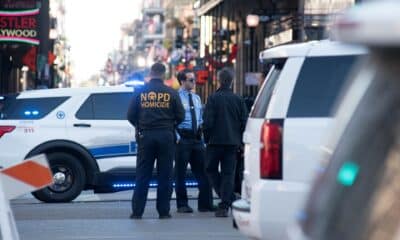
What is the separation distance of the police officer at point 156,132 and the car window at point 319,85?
4.75m

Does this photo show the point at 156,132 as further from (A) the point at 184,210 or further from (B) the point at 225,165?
(A) the point at 184,210

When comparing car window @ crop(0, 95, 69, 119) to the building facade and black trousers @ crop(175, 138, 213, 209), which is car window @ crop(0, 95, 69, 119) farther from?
the building facade

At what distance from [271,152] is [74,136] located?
26.1 feet

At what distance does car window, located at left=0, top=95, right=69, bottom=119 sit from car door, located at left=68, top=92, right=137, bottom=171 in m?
0.38

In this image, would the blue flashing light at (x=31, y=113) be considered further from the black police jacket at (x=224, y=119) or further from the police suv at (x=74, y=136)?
the black police jacket at (x=224, y=119)

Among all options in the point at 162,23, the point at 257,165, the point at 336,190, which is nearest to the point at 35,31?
the point at 257,165

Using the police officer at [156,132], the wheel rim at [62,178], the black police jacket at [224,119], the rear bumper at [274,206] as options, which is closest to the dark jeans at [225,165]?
the black police jacket at [224,119]

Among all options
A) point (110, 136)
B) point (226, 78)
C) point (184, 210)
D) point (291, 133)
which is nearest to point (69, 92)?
point (110, 136)

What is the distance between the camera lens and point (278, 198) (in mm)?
7766

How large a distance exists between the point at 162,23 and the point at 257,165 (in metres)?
145

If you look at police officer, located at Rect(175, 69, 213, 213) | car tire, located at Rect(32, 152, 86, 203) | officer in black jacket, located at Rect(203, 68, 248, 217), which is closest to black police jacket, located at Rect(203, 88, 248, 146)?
officer in black jacket, located at Rect(203, 68, 248, 217)

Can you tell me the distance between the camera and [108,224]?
1238 cm

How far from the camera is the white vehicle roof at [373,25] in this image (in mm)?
2752

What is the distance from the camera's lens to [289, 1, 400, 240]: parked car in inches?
111
